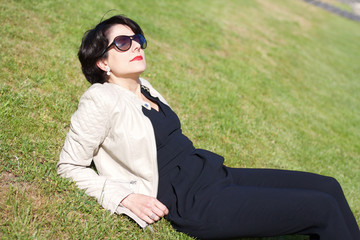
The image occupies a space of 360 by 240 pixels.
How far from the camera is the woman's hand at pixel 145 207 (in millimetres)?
2855

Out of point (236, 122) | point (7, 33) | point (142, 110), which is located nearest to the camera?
point (142, 110)

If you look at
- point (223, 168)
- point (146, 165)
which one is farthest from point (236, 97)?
point (146, 165)

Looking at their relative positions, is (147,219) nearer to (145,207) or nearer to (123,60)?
(145,207)

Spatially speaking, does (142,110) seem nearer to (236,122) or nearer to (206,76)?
(236,122)

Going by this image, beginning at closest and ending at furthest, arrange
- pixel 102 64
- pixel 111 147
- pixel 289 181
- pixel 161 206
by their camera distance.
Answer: pixel 161 206
pixel 111 147
pixel 289 181
pixel 102 64

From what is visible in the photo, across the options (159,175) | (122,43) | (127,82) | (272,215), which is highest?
(122,43)

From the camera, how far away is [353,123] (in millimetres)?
10297

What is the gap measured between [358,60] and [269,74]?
1222 cm

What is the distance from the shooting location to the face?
331 centimetres

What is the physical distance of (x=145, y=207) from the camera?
9.43 ft

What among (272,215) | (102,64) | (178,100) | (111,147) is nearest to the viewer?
(272,215)

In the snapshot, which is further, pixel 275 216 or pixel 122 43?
pixel 122 43

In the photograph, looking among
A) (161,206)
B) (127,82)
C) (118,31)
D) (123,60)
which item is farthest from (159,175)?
(118,31)

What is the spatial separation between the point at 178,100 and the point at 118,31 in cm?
339
